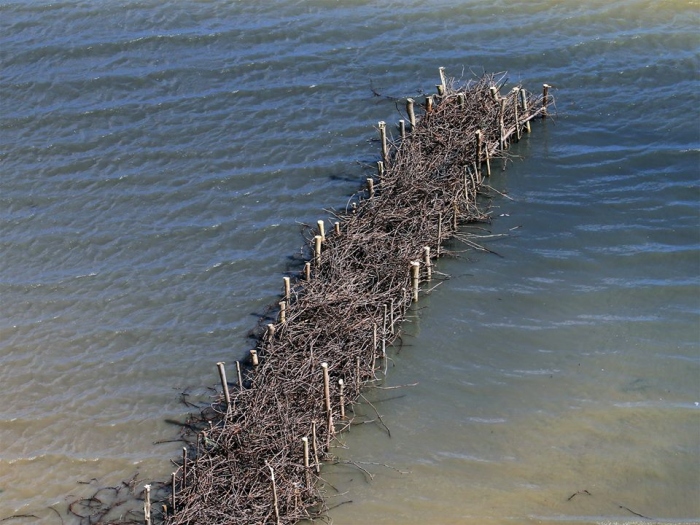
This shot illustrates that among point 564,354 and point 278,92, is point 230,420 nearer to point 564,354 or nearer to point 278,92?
point 564,354

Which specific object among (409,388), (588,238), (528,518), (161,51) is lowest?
(528,518)

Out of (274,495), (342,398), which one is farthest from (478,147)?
(274,495)

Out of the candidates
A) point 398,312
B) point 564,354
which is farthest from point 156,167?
point 564,354

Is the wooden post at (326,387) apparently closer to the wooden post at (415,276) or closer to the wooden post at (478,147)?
the wooden post at (415,276)

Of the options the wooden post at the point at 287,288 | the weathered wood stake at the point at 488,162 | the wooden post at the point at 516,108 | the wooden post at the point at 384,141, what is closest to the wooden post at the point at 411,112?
the wooden post at the point at 384,141

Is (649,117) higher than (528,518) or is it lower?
higher

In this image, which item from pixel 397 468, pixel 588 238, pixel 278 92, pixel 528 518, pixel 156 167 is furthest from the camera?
pixel 278 92

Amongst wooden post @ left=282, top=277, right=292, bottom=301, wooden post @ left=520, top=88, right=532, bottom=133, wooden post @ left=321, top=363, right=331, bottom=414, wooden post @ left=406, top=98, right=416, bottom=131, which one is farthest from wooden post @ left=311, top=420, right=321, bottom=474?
wooden post @ left=520, top=88, right=532, bottom=133
